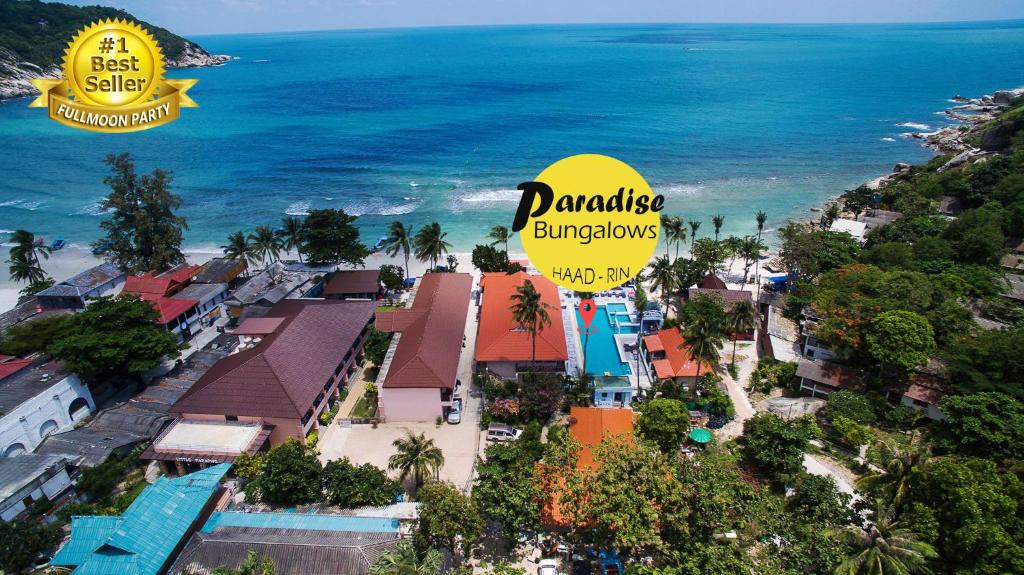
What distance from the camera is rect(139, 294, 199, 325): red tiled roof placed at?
39.0 meters

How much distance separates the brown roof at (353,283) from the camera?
45594mm

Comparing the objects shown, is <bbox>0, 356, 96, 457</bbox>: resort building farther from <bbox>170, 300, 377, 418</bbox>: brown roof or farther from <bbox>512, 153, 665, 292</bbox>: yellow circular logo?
<bbox>512, 153, 665, 292</bbox>: yellow circular logo

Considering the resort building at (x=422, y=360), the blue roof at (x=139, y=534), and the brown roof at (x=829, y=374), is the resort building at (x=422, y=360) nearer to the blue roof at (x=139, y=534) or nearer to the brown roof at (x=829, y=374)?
the blue roof at (x=139, y=534)

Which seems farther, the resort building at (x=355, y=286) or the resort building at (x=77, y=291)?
the resort building at (x=355, y=286)

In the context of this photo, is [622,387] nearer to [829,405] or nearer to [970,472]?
[829,405]

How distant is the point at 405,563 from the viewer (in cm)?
1844

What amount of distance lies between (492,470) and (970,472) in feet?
63.9

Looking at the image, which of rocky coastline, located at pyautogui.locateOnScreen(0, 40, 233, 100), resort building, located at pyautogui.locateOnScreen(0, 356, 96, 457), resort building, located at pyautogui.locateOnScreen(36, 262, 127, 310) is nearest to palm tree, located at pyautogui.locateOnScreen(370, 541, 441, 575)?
resort building, located at pyautogui.locateOnScreen(0, 356, 96, 457)

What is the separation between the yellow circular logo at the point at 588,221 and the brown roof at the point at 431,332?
1490 cm

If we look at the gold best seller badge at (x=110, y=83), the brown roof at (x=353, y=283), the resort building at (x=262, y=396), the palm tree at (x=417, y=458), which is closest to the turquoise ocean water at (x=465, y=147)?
the brown roof at (x=353, y=283)

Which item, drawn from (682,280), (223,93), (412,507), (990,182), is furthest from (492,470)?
(223,93)

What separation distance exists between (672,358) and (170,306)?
38.1m

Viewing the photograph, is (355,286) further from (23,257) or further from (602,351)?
(23,257)

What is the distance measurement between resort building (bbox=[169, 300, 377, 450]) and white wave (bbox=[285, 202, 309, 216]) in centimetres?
3843
